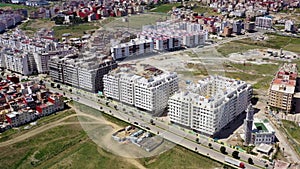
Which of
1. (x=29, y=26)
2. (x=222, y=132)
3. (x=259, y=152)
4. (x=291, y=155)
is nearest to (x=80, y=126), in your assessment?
→ (x=222, y=132)

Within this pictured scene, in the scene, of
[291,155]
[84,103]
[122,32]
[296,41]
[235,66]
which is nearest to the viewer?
[291,155]

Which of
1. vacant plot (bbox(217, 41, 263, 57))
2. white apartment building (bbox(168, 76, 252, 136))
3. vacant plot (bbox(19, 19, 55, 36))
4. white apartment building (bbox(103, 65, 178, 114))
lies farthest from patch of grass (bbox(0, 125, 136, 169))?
vacant plot (bbox(19, 19, 55, 36))

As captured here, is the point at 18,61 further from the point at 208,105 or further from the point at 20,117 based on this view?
the point at 208,105

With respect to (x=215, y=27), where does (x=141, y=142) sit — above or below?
below

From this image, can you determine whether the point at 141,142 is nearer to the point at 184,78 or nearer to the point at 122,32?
the point at 184,78

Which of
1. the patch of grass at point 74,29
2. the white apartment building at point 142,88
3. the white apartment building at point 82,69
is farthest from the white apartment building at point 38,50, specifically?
the patch of grass at point 74,29

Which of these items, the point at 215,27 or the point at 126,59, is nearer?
the point at 126,59

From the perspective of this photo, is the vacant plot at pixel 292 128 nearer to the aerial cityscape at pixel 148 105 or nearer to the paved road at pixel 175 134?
the aerial cityscape at pixel 148 105
